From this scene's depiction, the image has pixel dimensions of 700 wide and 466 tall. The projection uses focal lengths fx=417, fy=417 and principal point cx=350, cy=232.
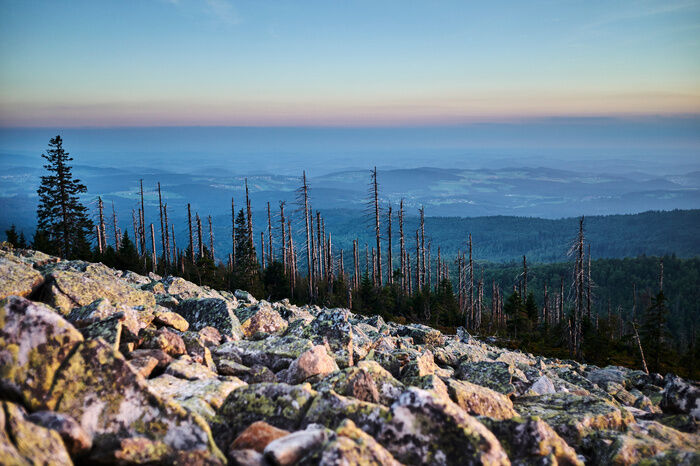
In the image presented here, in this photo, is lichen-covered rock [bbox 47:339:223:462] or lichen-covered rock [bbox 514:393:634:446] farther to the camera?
lichen-covered rock [bbox 514:393:634:446]

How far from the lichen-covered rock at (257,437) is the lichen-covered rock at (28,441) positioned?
5.99ft

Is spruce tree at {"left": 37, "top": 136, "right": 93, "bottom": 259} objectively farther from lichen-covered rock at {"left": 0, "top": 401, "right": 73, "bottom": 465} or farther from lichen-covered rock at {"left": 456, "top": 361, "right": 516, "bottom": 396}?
lichen-covered rock at {"left": 0, "top": 401, "right": 73, "bottom": 465}

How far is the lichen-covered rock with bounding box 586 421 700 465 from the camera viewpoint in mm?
5934

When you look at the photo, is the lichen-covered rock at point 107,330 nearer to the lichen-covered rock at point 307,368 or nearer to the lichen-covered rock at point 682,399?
the lichen-covered rock at point 307,368

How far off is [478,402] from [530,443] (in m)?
2.11

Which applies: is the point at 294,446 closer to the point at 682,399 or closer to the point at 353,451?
the point at 353,451

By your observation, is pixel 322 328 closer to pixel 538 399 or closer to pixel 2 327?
pixel 538 399

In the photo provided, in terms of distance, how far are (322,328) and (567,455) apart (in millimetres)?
7507

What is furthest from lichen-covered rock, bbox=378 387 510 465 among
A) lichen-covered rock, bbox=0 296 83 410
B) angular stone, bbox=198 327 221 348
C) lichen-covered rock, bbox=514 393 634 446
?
angular stone, bbox=198 327 221 348

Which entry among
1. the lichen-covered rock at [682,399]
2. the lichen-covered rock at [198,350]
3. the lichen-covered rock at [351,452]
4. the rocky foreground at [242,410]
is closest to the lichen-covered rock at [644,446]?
the rocky foreground at [242,410]

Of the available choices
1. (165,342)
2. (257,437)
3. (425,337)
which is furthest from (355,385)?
(425,337)

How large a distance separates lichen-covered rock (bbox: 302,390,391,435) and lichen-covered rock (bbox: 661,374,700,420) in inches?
322

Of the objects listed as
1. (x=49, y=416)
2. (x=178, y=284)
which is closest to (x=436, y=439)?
(x=49, y=416)

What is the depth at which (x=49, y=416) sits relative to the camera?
4566mm
